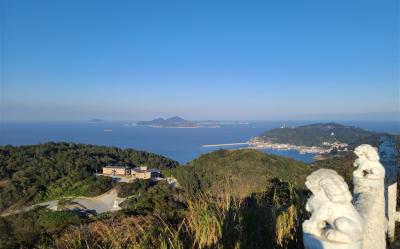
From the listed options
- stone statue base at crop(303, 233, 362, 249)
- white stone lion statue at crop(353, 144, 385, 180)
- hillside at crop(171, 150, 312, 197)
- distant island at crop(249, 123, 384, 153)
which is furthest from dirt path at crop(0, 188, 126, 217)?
distant island at crop(249, 123, 384, 153)

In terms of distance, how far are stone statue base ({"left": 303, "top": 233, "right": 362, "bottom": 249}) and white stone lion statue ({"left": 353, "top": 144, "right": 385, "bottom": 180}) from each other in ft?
3.38

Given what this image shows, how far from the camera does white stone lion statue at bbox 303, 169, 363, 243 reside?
1.29 m

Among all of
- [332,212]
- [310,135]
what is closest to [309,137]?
[310,135]

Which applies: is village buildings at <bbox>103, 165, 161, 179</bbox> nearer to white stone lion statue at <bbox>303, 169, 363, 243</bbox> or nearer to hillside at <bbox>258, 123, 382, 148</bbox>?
hillside at <bbox>258, 123, 382, 148</bbox>

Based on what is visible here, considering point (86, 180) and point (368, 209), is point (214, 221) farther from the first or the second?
point (86, 180)

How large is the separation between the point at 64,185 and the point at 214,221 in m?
20.8

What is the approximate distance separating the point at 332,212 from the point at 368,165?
1048 mm

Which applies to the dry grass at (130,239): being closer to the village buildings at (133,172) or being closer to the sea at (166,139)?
the village buildings at (133,172)

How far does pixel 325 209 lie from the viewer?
1.39 meters

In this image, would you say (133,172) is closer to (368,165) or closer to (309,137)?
(309,137)

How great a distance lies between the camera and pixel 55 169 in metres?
24.2

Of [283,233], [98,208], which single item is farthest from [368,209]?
[98,208]

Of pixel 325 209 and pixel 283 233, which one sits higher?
pixel 325 209

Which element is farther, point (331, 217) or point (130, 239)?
point (130, 239)
